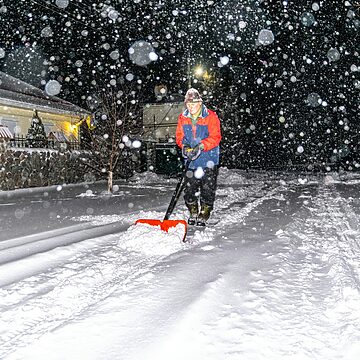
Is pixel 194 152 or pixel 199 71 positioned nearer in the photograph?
pixel 194 152

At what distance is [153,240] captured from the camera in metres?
3.88

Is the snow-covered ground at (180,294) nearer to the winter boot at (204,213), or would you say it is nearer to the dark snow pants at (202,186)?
the winter boot at (204,213)

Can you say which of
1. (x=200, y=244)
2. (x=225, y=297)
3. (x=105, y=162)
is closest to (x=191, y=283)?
(x=225, y=297)

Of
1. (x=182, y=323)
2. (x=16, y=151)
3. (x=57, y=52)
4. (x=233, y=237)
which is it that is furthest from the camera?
(x=57, y=52)

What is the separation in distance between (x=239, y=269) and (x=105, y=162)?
33.2ft

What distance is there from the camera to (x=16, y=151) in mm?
11875

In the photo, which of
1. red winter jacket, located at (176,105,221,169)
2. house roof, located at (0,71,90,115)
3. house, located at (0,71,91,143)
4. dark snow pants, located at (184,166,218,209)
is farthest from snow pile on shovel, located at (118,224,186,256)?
house roof, located at (0,71,90,115)

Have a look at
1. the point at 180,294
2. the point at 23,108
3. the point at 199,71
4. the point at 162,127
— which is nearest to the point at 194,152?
the point at 180,294

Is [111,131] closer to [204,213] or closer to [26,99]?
[26,99]

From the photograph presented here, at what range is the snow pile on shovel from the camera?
3.80m

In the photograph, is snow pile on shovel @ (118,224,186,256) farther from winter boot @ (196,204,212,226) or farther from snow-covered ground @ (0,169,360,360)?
winter boot @ (196,204,212,226)

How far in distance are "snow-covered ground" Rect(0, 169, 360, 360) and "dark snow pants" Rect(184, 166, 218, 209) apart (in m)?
0.56

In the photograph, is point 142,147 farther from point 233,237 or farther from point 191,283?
point 191,283

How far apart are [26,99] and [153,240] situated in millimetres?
13918
